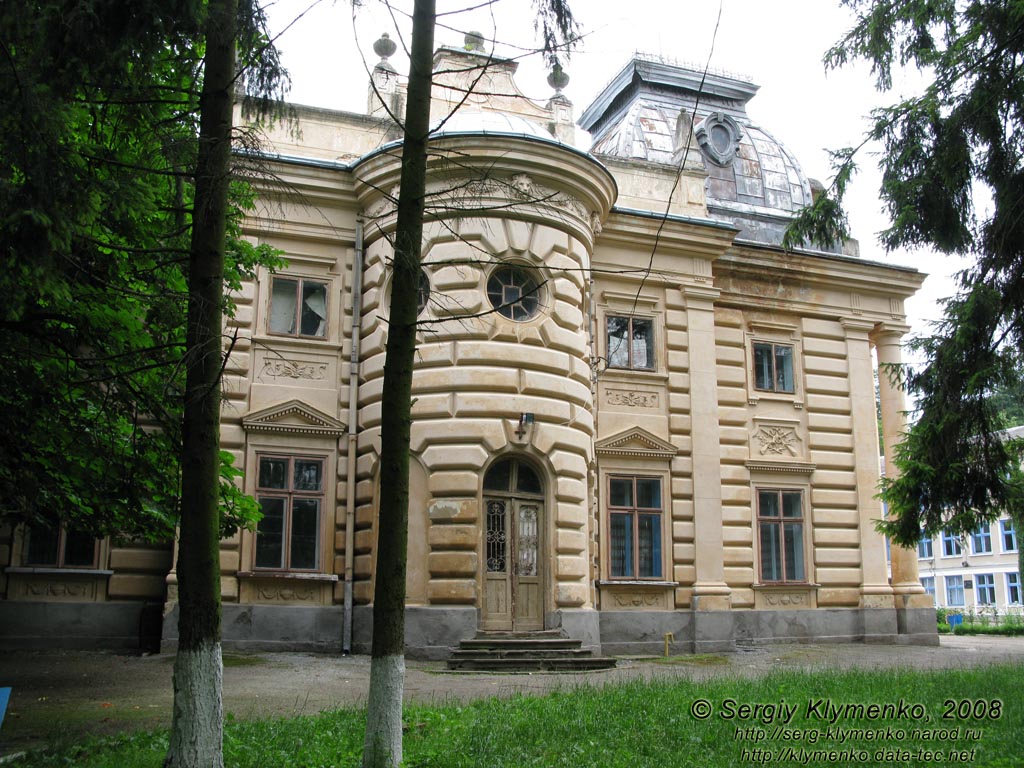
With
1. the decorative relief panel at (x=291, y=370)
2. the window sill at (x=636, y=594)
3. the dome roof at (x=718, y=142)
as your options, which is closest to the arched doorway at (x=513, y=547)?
the window sill at (x=636, y=594)

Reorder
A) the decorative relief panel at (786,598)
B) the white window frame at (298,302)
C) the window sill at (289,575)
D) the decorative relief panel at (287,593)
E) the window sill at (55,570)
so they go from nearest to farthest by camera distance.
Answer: the window sill at (55,570) → the window sill at (289,575) → the decorative relief panel at (287,593) → the white window frame at (298,302) → the decorative relief panel at (786,598)

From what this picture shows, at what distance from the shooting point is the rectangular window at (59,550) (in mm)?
17047

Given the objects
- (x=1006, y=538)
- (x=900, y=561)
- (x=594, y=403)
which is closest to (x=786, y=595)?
(x=900, y=561)

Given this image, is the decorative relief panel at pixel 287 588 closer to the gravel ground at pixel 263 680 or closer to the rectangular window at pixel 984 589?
the gravel ground at pixel 263 680

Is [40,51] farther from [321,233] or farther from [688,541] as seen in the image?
[688,541]

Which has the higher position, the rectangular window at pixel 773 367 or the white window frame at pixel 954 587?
the rectangular window at pixel 773 367

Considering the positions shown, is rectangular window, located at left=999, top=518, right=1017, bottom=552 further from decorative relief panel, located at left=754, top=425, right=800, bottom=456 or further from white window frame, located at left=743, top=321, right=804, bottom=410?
decorative relief panel, located at left=754, top=425, right=800, bottom=456

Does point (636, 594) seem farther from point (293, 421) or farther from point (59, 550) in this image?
point (59, 550)

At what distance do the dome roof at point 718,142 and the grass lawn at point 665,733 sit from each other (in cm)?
1650

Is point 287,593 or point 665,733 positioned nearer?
point 665,733

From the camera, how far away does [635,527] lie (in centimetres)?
2031

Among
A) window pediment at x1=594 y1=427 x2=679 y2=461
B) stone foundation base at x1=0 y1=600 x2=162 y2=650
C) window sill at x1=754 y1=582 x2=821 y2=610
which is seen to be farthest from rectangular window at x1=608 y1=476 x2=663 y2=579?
stone foundation base at x1=0 y1=600 x2=162 y2=650

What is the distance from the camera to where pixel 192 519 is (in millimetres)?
7609

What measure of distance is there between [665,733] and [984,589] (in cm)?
5266
